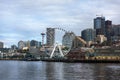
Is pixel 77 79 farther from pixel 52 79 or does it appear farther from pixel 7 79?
pixel 7 79

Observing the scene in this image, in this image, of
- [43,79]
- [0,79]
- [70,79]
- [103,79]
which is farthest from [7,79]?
[103,79]

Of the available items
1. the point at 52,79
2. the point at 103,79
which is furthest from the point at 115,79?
the point at 52,79

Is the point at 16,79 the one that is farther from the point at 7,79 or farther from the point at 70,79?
Result: the point at 70,79

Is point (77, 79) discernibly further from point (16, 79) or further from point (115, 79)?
point (16, 79)

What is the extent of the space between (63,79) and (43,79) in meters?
4.15

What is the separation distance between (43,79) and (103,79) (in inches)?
487

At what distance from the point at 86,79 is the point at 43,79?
29.3 ft

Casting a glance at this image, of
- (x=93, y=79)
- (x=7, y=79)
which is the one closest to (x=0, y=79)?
(x=7, y=79)

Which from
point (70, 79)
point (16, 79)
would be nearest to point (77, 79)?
point (70, 79)

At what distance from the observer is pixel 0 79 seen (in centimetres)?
7956

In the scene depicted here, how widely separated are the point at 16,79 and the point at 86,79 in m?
14.5

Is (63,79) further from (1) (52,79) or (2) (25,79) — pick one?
(2) (25,79)

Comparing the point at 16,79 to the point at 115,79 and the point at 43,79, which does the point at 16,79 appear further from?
the point at 115,79

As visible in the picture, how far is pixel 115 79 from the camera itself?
78.7 metres
